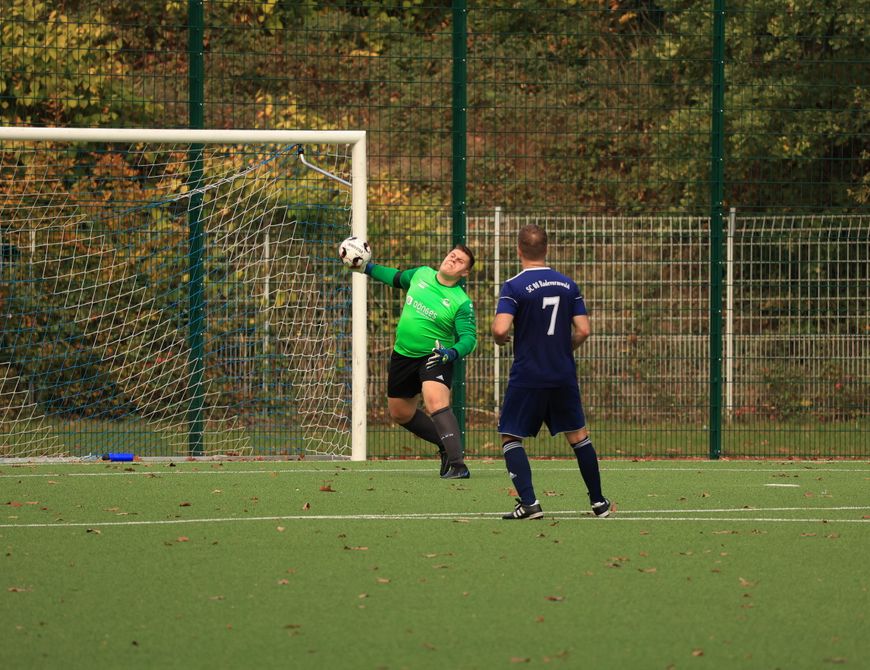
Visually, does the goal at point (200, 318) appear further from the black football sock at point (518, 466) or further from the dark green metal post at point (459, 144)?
the black football sock at point (518, 466)

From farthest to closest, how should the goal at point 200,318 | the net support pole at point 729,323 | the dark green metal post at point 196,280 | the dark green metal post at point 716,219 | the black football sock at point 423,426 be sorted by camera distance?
the net support pole at point 729,323, the dark green metal post at point 716,219, the goal at point 200,318, the dark green metal post at point 196,280, the black football sock at point 423,426

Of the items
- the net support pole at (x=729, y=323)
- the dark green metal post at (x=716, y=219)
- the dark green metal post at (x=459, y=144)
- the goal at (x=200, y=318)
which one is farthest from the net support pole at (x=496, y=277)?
the net support pole at (x=729, y=323)

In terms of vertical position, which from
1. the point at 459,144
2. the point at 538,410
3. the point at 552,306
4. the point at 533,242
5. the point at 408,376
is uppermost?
the point at 459,144

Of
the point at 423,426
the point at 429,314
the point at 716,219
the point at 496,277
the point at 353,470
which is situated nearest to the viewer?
the point at 429,314

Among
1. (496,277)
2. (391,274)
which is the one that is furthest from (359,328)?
(496,277)

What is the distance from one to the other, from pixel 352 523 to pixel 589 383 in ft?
18.8

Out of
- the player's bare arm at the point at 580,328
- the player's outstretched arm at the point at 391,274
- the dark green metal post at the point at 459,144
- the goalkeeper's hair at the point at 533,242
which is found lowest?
the player's bare arm at the point at 580,328

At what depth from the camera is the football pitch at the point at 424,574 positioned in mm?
5289

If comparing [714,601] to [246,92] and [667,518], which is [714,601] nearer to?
[667,518]

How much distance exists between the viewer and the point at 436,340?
1083 centimetres

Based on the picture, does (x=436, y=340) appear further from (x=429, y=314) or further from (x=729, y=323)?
(x=729, y=323)

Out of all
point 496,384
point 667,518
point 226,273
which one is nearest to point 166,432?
point 226,273

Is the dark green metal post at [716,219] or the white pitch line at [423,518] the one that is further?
the dark green metal post at [716,219]

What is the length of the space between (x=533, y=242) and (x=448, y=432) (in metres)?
2.78
